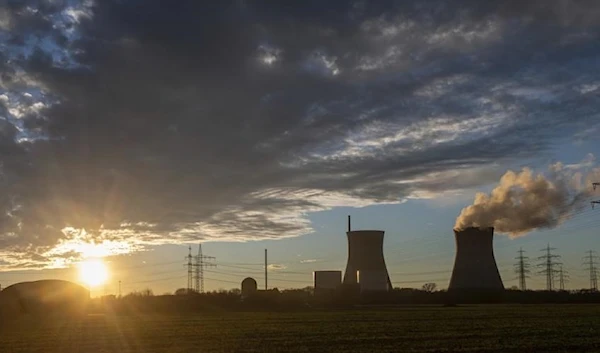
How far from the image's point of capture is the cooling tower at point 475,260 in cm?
6925

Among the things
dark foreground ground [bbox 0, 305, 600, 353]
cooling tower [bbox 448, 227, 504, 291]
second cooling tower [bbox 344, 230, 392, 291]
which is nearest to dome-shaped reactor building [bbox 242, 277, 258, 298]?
second cooling tower [bbox 344, 230, 392, 291]

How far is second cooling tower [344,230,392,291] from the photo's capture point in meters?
74.9

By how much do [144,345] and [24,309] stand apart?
3278 cm

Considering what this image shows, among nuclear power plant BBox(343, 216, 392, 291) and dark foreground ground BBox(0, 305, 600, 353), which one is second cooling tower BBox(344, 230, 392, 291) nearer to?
nuclear power plant BBox(343, 216, 392, 291)

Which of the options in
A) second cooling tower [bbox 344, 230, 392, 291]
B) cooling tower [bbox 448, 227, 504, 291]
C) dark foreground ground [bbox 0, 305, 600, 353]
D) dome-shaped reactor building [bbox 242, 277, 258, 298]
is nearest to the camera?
dark foreground ground [bbox 0, 305, 600, 353]

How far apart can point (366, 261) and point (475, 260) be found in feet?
39.7

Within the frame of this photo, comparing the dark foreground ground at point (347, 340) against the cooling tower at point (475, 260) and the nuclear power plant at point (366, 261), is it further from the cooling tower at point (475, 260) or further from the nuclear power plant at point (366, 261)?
the nuclear power plant at point (366, 261)

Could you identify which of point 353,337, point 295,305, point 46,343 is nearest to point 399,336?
point 353,337

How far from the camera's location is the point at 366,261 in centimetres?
7619

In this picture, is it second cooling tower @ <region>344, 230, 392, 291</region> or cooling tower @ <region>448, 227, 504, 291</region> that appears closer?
cooling tower @ <region>448, 227, 504, 291</region>

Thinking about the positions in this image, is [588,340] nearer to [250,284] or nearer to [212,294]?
[212,294]

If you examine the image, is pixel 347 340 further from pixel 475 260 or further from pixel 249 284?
pixel 249 284

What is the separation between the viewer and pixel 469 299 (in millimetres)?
76250

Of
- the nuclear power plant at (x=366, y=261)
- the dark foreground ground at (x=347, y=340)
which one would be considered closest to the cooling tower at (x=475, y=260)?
the nuclear power plant at (x=366, y=261)
